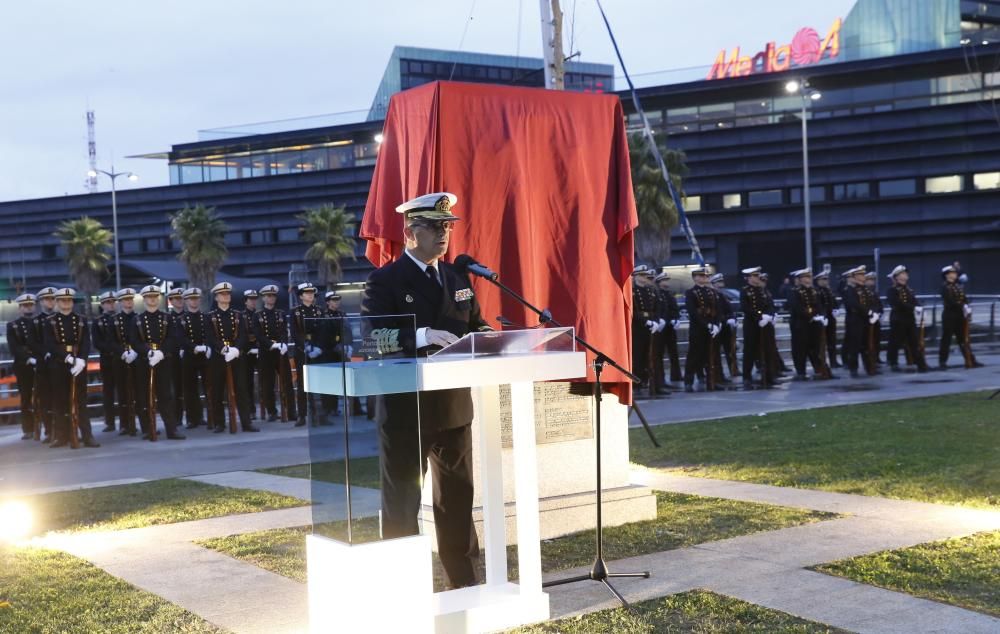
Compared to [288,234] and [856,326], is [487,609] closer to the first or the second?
→ [856,326]

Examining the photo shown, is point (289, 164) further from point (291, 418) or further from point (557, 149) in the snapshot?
point (557, 149)

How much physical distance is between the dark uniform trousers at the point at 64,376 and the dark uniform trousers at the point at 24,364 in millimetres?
613

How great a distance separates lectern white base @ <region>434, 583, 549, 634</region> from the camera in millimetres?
5004

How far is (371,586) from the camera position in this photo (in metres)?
4.25

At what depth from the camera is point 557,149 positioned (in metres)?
7.44

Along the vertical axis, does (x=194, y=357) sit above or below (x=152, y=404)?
above

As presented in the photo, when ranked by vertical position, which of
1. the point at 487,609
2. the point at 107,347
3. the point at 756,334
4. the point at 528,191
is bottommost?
the point at 487,609

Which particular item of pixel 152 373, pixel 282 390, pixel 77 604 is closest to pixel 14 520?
pixel 77 604

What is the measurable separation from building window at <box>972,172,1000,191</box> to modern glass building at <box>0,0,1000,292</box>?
69mm

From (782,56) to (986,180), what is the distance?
42.6 ft

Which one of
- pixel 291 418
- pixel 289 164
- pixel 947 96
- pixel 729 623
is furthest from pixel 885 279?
pixel 729 623

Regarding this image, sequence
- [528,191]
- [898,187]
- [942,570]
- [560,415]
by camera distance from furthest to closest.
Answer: [898,187]
[560,415]
[528,191]
[942,570]

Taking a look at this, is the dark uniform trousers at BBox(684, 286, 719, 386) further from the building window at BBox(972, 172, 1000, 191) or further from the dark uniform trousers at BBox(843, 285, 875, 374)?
the building window at BBox(972, 172, 1000, 191)

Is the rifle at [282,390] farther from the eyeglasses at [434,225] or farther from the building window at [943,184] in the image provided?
the building window at [943,184]
